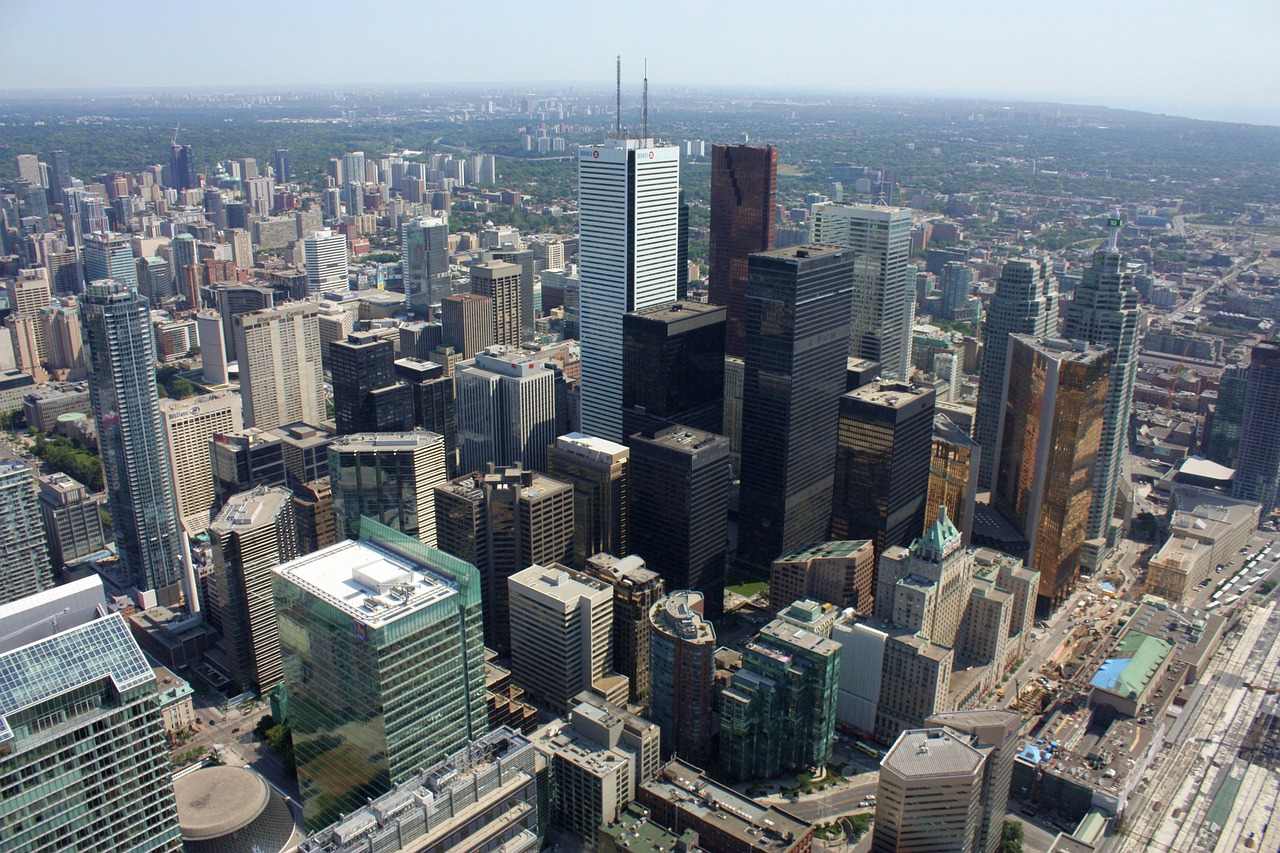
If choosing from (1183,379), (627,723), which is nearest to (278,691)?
(627,723)

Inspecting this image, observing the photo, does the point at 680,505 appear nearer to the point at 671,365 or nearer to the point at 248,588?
the point at 671,365

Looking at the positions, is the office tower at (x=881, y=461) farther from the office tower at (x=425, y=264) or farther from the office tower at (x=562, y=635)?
the office tower at (x=425, y=264)

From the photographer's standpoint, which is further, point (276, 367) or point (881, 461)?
point (276, 367)

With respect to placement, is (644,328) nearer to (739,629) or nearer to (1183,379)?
(739,629)

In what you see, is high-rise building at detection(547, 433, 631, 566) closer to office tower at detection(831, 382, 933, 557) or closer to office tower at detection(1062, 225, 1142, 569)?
office tower at detection(831, 382, 933, 557)

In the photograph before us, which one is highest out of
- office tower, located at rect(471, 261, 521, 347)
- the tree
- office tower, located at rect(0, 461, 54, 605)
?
office tower, located at rect(471, 261, 521, 347)

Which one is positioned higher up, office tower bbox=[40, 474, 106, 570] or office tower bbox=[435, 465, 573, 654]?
office tower bbox=[435, 465, 573, 654]

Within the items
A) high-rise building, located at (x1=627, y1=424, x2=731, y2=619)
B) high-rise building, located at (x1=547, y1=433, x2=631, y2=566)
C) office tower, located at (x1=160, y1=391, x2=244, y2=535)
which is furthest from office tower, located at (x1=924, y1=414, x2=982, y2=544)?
office tower, located at (x1=160, y1=391, x2=244, y2=535)

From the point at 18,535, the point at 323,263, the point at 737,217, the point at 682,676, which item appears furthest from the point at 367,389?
the point at 323,263
